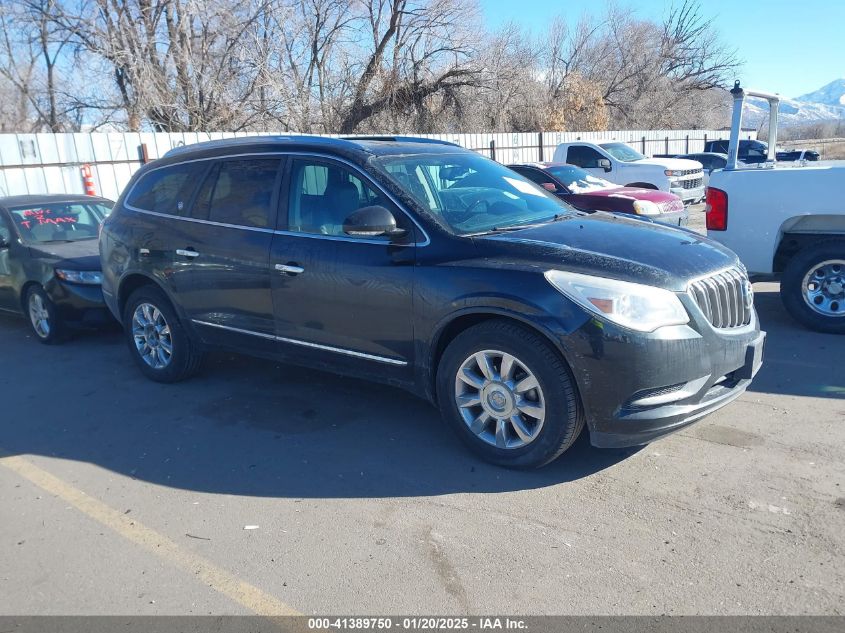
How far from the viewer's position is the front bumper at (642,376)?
356cm

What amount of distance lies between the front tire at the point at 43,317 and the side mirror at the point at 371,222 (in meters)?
4.63

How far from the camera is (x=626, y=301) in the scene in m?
3.62

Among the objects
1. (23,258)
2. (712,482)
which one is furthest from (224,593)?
(23,258)

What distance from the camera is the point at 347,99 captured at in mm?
24453

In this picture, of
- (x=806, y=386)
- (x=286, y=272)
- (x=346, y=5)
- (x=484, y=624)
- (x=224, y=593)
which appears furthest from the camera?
(x=346, y=5)

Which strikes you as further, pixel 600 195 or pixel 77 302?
pixel 600 195

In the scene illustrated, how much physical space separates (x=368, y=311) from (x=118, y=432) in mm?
2083

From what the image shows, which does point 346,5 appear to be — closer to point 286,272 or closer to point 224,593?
point 286,272

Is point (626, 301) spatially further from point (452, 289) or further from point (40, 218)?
point (40, 218)

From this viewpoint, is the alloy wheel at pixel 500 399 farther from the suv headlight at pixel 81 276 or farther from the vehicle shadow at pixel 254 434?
the suv headlight at pixel 81 276

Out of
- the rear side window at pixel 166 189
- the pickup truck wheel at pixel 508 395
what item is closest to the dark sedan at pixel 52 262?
the rear side window at pixel 166 189

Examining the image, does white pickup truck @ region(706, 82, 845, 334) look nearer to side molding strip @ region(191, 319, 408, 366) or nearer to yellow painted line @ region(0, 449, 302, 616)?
side molding strip @ region(191, 319, 408, 366)

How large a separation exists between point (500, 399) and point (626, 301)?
901 mm

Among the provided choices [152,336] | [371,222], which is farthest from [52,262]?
[371,222]
